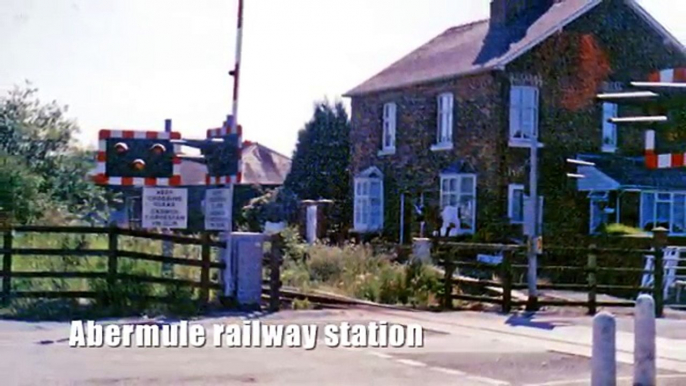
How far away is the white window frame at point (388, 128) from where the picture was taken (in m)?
37.1

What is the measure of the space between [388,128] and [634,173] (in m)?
8.66

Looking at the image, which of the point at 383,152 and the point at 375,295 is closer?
the point at 375,295

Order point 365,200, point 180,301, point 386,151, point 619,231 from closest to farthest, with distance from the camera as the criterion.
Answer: point 180,301
point 619,231
point 386,151
point 365,200

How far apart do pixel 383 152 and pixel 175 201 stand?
22.4 metres

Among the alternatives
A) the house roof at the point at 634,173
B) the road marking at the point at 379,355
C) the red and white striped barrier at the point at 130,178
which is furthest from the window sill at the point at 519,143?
the road marking at the point at 379,355

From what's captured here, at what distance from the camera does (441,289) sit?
60.4ft

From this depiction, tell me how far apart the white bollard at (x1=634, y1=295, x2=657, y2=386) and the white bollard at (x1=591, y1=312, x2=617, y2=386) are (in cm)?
77

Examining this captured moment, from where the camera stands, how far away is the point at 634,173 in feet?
108

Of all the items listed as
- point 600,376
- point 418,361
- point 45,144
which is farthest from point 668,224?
point 600,376

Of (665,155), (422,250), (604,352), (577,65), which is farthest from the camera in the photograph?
(577,65)

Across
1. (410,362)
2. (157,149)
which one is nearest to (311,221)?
(157,149)

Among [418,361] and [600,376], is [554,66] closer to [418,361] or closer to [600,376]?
[418,361]

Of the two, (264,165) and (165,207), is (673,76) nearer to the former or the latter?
(165,207)

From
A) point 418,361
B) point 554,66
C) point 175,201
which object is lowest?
point 418,361
